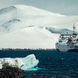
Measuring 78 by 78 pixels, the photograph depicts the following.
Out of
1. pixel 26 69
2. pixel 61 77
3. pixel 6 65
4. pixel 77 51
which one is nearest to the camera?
pixel 6 65

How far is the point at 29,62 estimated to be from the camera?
62.7 metres

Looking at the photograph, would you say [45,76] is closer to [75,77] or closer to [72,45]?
[75,77]

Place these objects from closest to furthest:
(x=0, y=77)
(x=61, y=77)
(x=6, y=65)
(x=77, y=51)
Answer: (x=0, y=77)
(x=6, y=65)
(x=61, y=77)
(x=77, y=51)

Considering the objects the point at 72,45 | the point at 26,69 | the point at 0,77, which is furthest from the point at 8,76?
the point at 72,45

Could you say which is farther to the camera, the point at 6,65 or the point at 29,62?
the point at 29,62

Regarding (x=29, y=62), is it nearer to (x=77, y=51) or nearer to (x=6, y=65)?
(x=6, y=65)

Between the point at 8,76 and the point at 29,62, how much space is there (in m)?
37.3

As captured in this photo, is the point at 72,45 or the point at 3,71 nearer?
the point at 3,71

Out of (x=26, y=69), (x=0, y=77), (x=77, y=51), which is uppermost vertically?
(x=0, y=77)

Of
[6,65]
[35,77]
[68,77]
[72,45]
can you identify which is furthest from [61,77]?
[72,45]

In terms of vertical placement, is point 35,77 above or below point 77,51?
above

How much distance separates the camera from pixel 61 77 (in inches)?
1898

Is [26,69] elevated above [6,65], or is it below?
below

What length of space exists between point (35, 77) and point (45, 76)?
2207mm
